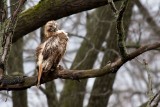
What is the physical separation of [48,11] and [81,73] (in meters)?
1.63

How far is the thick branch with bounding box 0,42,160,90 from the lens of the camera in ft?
15.9

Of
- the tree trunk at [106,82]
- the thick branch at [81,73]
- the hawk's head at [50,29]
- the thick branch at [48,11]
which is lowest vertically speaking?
the tree trunk at [106,82]

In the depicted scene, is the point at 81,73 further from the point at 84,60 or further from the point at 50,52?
the point at 84,60

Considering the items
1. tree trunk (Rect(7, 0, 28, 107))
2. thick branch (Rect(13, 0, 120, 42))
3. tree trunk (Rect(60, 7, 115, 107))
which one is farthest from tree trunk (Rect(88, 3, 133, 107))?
thick branch (Rect(13, 0, 120, 42))

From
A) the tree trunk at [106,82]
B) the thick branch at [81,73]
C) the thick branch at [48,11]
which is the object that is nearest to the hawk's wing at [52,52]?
the thick branch at [81,73]

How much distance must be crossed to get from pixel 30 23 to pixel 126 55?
1.98m

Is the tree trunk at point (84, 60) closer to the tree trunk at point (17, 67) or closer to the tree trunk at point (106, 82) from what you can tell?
the tree trunk at point (106, 82)

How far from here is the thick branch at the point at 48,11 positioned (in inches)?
252

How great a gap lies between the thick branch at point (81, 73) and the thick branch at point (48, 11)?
136 centimetres

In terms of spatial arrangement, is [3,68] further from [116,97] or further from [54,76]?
[116,97]

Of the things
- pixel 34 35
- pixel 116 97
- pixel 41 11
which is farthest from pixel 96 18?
pixel 116 97

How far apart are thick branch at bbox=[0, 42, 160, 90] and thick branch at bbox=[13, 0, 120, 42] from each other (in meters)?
1.36

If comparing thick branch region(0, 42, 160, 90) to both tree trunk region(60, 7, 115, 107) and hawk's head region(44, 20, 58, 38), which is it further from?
tree trunk region(60, 7, 115, 107)

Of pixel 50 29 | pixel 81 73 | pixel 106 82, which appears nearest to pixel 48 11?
pixel 50 29
